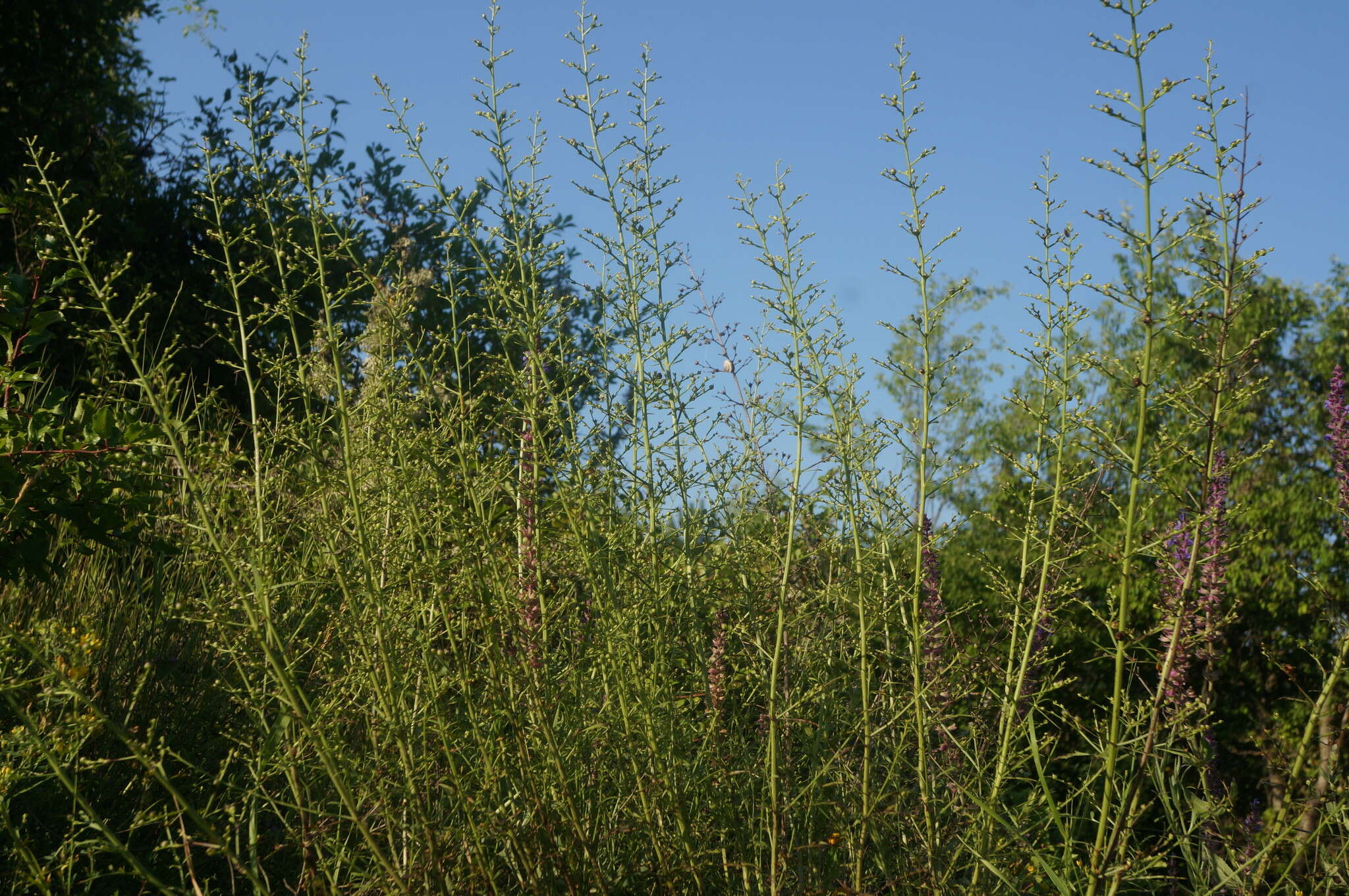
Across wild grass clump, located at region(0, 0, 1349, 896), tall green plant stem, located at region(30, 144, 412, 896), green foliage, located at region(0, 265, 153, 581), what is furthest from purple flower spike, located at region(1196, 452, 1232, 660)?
green foliage, located at region(0, 265, 153, 581)

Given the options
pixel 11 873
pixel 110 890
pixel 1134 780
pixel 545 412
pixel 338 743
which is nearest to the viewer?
pixel 1134 780

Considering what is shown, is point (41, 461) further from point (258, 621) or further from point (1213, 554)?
point (1213, 554)

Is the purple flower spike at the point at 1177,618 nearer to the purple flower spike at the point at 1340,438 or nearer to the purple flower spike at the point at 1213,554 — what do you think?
the purple flower spike at the point at 1213,554

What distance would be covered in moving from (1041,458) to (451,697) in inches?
64.2

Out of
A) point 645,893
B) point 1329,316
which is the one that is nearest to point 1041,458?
point 645,893

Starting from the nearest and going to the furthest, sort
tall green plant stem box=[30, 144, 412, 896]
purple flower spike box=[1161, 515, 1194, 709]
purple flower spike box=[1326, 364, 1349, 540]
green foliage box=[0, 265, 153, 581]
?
tall green plant stem box=[30, 144, 412, 896] < purple flower spike box=[1161, 515, 1194, 709] < purple flower spike box=[1326, 364, 1349, 540] < green foliage box=[0, 265, 153, 581]

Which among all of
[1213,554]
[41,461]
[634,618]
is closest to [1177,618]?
[1213,554]

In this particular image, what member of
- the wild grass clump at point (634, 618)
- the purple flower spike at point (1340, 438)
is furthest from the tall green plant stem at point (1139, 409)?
the purple flower spike at point (1340, 438)

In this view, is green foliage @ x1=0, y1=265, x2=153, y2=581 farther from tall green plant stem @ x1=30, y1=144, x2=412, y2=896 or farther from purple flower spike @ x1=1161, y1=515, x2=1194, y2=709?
purple flower spike @ x1=1161, y1=515, x2=1194, y2=709

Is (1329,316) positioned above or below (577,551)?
above

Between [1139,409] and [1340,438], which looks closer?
[1139,409]

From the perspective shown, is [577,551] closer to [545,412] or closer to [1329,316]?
[545,412]

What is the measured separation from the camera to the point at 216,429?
504cm

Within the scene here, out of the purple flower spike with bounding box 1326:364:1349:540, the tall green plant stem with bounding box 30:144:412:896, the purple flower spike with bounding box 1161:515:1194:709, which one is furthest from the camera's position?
the purple flower spike with bounding box 1326:364:1349:540
